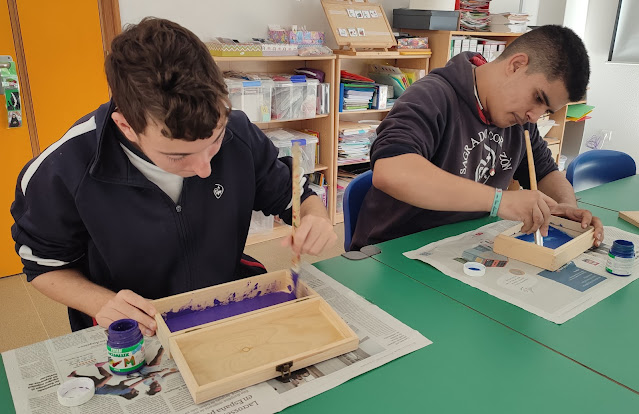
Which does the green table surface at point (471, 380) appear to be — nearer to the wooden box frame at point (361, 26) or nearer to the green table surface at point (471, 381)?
the green table surface at point (471, 381)

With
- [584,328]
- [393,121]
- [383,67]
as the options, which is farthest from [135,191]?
[383,67]

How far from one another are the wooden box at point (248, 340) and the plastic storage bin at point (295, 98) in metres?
2.11

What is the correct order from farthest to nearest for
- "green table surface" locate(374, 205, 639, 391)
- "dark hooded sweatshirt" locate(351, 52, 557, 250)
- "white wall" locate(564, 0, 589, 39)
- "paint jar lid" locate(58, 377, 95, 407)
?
1. "white wall" locate(564, 0, 589, 39)
2. "dark hooded sweatshirt" locate(351, 52, 557, 250)
3. "green table surface" locate(374, 205, 639, 391)
4. "paint jar lid" locate(58, 377, 95, 407)

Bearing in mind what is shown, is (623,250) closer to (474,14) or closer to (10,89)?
(10,89)

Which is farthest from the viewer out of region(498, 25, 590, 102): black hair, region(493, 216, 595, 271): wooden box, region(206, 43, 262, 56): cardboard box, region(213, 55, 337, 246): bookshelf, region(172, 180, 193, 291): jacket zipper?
region(213, 55, 337, 246): bookshelf

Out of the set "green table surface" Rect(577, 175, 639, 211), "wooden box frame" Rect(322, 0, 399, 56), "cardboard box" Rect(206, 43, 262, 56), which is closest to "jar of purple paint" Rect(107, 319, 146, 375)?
"green table surface" Rect(577, 175, 639, 211)

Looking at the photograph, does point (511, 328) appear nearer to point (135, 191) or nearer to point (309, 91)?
point (135, 191)

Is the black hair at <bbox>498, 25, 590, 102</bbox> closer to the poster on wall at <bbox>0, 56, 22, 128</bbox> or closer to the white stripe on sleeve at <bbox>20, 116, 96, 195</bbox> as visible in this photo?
the white stripe on sleeve at <bbox>20, 116, 96, 195</bbox>

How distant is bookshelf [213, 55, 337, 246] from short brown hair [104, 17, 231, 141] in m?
2.19

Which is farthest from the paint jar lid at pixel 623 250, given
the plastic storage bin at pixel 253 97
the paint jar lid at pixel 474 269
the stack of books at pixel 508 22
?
the stack of books at pixel 508 22

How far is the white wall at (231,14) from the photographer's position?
105 inches

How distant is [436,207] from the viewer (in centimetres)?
140

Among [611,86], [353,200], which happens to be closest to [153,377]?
[353,200]

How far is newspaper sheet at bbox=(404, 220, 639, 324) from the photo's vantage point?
42.6 inches
